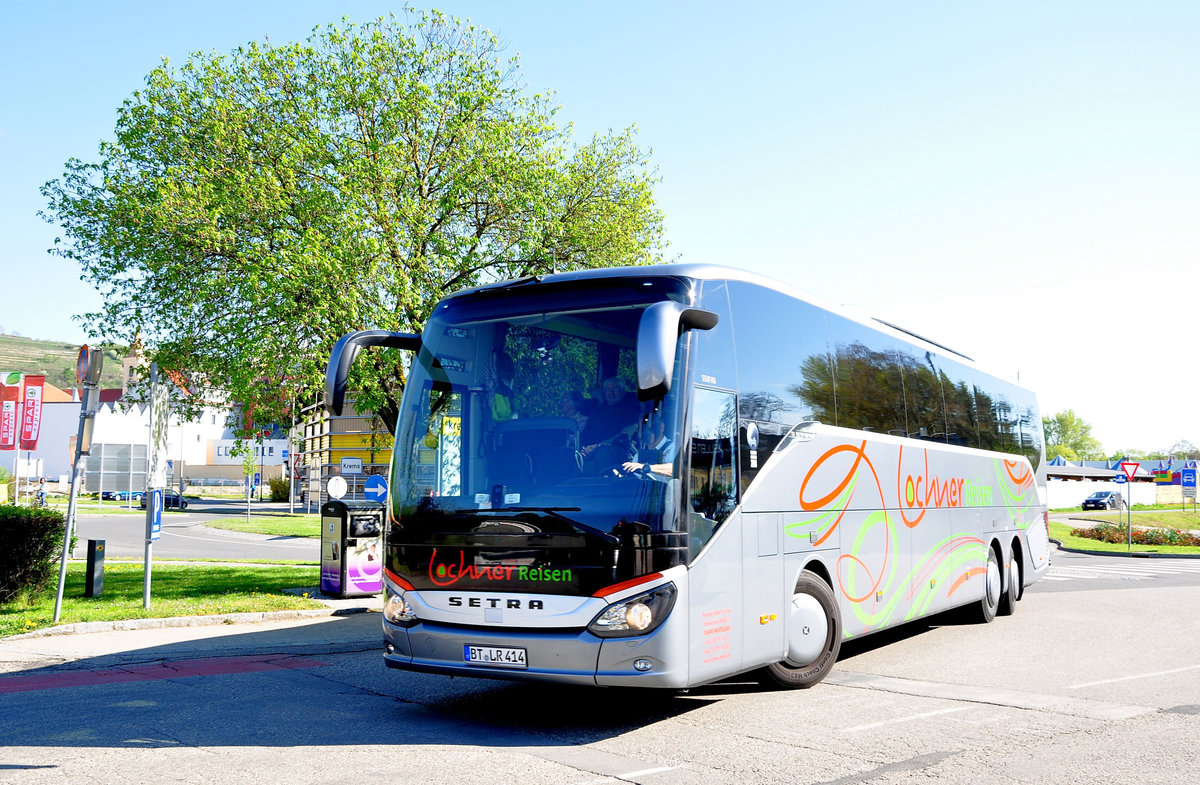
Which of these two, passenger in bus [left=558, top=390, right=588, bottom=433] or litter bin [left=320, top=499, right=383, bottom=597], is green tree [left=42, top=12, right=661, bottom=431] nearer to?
litter bin [left=320, top=499, right=383, bottom=597]

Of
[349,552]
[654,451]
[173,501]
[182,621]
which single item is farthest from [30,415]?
[654,451]

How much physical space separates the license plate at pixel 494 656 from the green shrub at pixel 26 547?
9.22 metres

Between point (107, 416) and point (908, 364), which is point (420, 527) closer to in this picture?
point (908, 364)

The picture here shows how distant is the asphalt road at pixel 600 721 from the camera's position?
5586mm

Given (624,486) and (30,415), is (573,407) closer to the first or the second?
(624,486)

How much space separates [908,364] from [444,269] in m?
8.84

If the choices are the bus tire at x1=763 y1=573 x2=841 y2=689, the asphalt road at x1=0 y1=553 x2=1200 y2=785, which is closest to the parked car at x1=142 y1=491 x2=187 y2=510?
the asphalt road at x1=0 y1=553 x2=1200 y2=785

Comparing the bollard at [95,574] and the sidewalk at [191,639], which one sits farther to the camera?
the bollard at [95,574]

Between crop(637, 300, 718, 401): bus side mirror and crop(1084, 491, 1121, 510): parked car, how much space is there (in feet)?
223

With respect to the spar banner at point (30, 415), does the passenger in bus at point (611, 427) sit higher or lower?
lower

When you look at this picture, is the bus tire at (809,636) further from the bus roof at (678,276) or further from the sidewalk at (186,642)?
the sidewalk at (186,642)

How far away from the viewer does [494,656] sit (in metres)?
6.62

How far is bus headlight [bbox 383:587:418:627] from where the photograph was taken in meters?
7.16

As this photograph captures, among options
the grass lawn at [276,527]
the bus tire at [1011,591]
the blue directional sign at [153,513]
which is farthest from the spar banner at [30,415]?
the bus tire at [1011,591]
